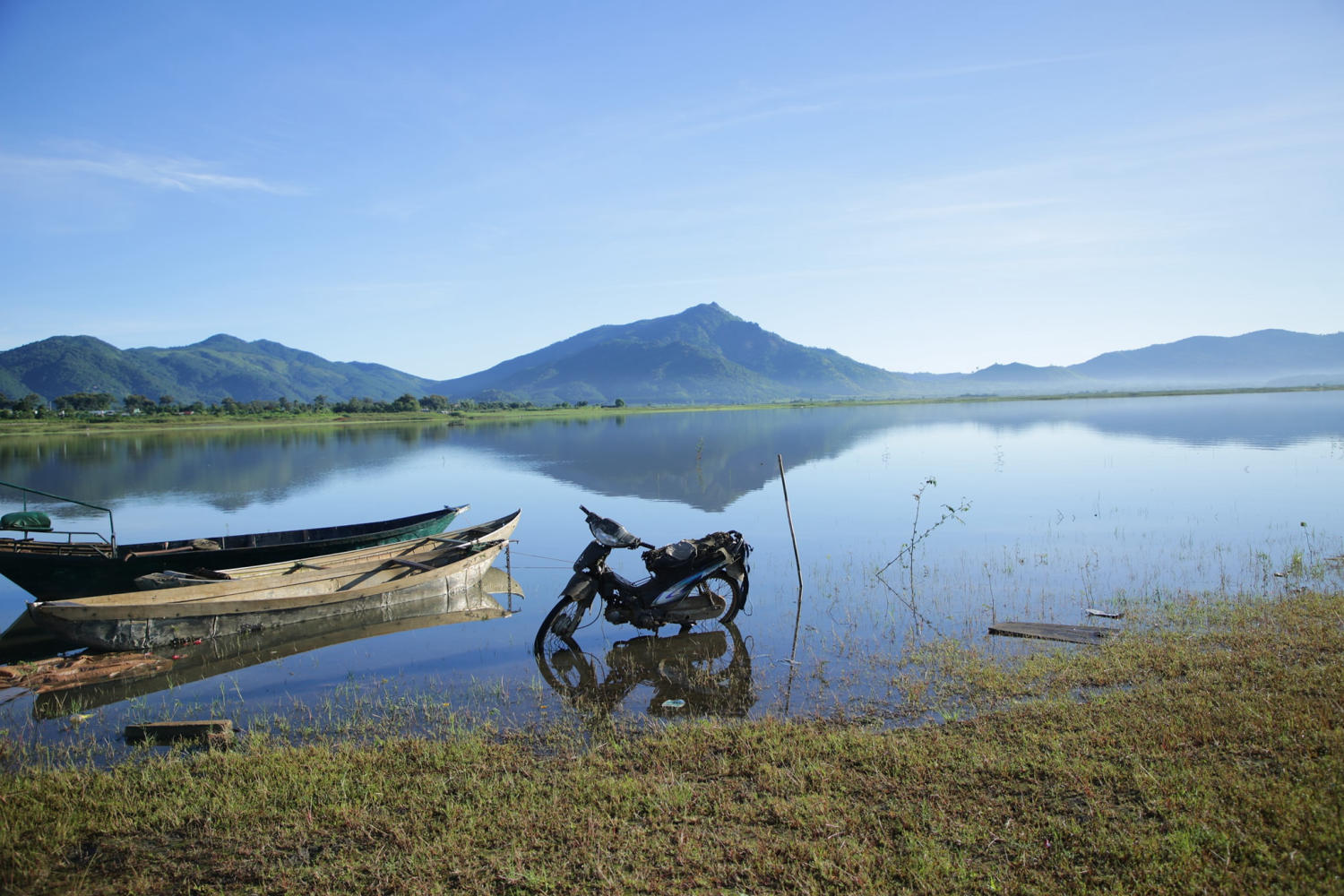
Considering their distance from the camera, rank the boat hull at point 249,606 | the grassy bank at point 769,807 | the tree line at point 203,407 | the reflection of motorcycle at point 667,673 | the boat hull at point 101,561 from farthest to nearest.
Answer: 1. the tree line at point 203,407
2. the boat hull at point 101,561
3. the boat hull at point 249,606
4. the reflection of motorcycle at point 667,673
5. the grassy bank at point 769,807

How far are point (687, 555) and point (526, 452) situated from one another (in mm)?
39679

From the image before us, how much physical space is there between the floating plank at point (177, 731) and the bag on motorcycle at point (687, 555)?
5.29 meters

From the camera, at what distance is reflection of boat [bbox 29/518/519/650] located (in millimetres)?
10720

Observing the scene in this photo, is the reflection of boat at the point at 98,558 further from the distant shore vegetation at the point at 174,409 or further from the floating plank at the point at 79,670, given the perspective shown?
the distant shore vegetation at the point at 174,409

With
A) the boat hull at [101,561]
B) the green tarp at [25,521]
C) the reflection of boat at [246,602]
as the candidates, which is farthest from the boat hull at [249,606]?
the green tarp at [25,521]

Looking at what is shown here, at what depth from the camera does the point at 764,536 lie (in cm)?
1891

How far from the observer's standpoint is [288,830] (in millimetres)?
5246

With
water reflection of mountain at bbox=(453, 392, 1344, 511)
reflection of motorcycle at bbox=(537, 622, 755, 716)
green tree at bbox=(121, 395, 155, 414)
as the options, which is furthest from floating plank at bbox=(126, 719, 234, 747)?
green tree at bbox=(121, 395, 155, 414)

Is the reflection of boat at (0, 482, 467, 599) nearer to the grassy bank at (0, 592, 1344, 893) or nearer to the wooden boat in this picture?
the wooden boat

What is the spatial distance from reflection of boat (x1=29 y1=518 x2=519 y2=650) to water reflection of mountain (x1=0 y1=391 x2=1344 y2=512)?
1177 centimetres

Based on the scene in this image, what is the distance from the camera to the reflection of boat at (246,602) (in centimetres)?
1072

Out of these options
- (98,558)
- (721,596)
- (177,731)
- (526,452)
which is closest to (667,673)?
(721,596)

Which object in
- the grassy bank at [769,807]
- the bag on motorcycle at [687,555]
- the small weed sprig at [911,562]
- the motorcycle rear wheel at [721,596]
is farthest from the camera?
the small weed sprig at [911,562]

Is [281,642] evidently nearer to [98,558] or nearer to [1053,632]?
[98,558]
